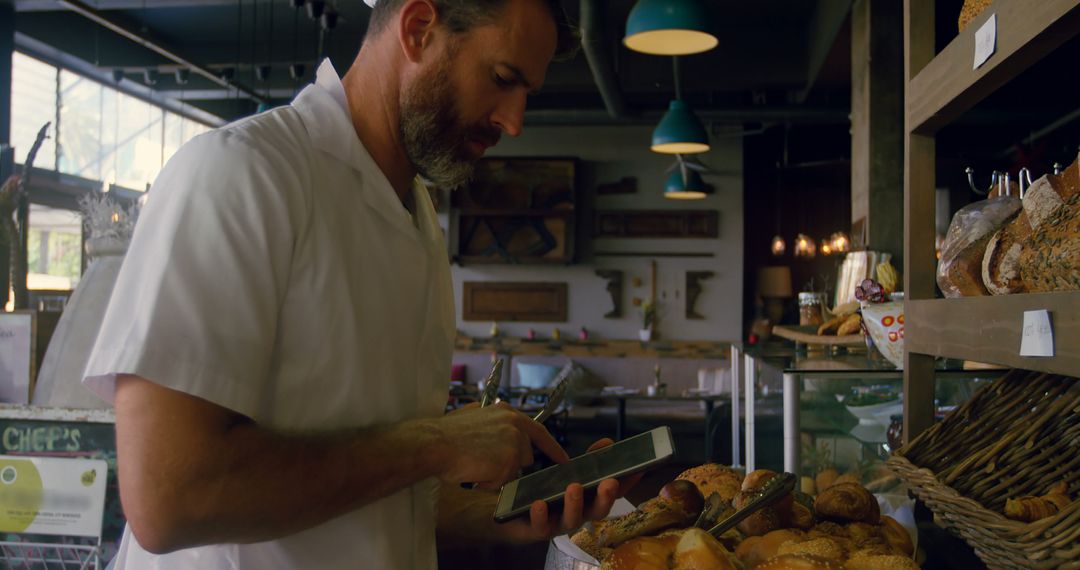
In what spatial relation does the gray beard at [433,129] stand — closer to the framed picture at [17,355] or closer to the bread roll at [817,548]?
the bread roll at [817,548]

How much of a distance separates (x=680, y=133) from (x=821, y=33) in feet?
9.07

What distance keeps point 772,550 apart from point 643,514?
0.55 feet

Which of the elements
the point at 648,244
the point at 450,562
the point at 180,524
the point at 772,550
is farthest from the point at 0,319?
the point at 648,244

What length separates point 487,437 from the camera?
1.01 meters

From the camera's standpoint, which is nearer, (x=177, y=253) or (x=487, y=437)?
(x=177, y=253)

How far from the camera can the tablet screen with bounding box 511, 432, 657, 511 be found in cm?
104

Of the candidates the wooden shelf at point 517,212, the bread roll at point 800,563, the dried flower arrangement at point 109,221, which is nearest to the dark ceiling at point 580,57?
the wooden shelf at point 517,212

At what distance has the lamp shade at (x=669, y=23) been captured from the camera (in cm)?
412

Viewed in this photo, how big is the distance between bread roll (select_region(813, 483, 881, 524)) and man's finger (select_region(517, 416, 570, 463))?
356 millimetres

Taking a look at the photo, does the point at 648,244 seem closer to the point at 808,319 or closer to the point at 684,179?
the point at 684,179

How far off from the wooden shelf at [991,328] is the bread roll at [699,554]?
0.39 m

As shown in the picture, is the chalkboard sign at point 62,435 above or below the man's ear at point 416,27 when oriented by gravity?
below

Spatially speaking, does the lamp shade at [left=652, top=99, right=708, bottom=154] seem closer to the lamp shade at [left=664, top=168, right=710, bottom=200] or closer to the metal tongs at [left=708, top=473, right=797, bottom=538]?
the lamp shade at [left=664, top=168, right=710, bottom=200]

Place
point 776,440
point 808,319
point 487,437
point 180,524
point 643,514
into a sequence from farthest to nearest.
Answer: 1. point 808,319
2. point 776,440
3. point 643,514
4. point 487,437
5. point 180,524
